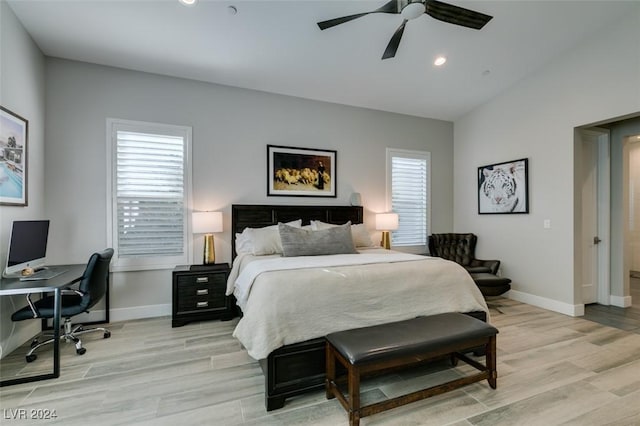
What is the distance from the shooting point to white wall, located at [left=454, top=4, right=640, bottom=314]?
133 inches

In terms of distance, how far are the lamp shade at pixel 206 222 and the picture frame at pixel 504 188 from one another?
14.6 ft

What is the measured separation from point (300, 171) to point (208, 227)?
5.37ft

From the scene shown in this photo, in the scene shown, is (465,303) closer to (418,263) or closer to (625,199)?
(418,263)

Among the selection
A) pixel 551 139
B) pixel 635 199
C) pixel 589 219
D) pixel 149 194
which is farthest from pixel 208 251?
pixel 635 199

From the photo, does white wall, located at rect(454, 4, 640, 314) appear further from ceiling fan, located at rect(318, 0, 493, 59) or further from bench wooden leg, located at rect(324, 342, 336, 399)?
bench wooden leg, located at rect(324, 342, 336, 399)

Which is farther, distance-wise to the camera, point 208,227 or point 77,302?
point 208,227

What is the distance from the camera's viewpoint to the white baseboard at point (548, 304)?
147 inches

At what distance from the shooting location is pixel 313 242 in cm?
338

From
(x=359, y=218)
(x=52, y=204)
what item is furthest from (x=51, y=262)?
(x=359, y=218)

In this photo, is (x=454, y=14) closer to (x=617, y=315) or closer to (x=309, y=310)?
(x=309, y=310)

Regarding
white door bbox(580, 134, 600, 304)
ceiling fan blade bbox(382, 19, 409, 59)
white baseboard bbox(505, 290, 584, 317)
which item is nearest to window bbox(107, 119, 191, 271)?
ceiling fan blade bbox(382, 19, 409, 59)

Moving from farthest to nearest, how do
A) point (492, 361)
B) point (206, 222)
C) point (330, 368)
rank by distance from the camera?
point (206, 222), point (492, 361), point (330, 368)

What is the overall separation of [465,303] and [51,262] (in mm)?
4623

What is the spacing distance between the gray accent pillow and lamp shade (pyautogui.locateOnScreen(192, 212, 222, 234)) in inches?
34.8
